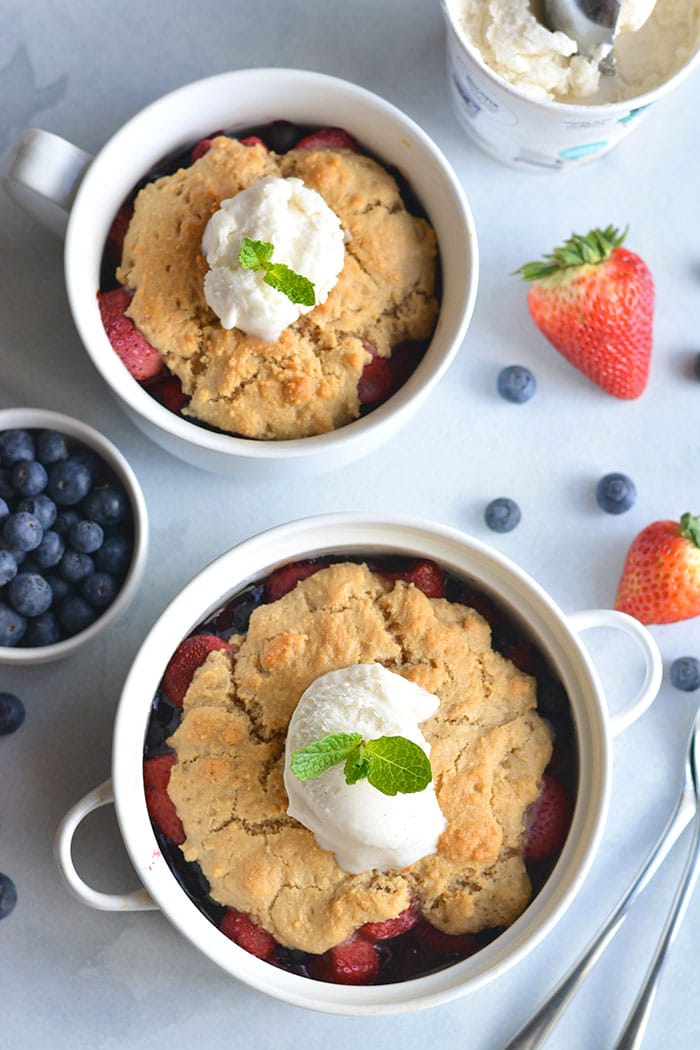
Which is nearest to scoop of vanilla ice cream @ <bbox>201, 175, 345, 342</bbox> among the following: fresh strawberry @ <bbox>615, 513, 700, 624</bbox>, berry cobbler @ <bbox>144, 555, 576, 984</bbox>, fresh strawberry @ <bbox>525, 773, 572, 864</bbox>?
berry cobbler @ <bbox>144, 555, 576, 984</bbox>

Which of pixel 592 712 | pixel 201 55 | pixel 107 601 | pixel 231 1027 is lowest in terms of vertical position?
pixel 231 1027

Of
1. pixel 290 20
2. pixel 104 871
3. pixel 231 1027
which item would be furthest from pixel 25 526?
pixel 290 20

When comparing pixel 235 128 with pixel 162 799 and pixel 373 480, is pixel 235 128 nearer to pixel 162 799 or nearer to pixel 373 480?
pixel 373 480

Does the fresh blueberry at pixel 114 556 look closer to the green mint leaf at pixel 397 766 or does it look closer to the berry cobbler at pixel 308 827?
the berry cobbler at pixel 308 827

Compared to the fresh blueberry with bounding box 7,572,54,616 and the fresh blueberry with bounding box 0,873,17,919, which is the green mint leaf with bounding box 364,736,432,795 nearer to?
the fresh blueberry with bounding box 7,572,54,616

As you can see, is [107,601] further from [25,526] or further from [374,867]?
[374,867]
